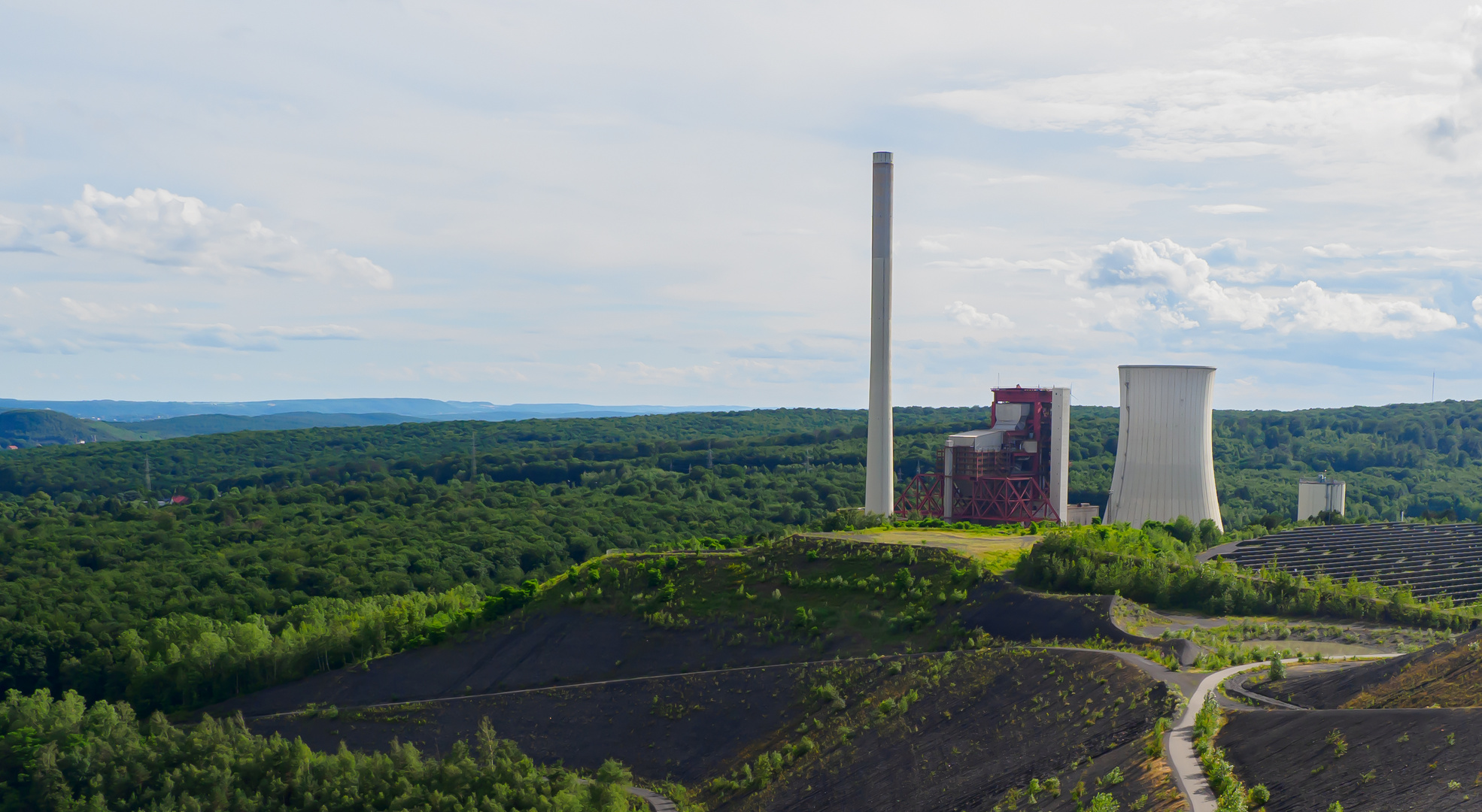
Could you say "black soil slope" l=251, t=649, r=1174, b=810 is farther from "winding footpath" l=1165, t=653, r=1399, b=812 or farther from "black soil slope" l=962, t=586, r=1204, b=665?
"black soil slope" l=962, t=586, r=1204, b=665

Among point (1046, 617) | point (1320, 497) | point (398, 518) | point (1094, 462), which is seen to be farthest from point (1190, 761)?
point (1094, 462)

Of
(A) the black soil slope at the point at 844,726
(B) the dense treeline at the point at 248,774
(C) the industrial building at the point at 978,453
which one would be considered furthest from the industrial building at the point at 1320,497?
(B) the dense treeline at the point at 248,774

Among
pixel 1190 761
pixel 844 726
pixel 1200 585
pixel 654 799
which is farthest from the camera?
pixel 1200 585

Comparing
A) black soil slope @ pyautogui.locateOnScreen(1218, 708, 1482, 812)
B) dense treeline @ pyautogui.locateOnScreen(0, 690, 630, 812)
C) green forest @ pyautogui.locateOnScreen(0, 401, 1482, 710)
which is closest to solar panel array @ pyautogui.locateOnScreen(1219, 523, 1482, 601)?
green forest @ pyautogui.locateOnScreen(0, 401, 1482, 710)

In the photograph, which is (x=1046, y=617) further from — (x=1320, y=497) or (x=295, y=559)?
(x=295, y=559)

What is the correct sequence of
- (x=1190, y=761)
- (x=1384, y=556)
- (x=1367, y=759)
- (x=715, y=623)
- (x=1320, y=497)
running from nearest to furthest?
1. (x=1367, y=759)
2. (x=1190, y=761)
3. (x=715, y=623)
4. (x=1384, y=556)
5. (x=1320, y=497)

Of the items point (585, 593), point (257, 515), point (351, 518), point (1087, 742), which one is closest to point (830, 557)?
point (585, 593)

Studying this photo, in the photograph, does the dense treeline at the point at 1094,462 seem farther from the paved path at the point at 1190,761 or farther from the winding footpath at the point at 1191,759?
the paved path at the point at 1190,761

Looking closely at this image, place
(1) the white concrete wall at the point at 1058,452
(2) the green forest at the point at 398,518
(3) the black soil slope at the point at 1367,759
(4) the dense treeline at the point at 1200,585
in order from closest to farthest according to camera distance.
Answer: (3) the black soil slope at the point at 1367,759, (4) the dense treeline at the point at 1200,585, (2) the green forest at the point at 398,518, (1) the white concrete wall at the point at 1058,452
